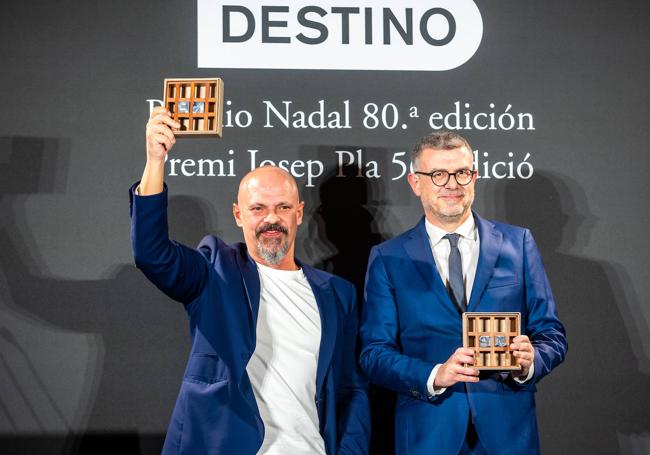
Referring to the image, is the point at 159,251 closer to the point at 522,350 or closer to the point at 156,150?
the point at 156,150

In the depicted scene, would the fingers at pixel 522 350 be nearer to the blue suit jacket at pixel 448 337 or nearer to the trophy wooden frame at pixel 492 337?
the trophy wooden frame at pixel 492 337

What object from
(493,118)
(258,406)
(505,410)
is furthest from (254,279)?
(493,118)

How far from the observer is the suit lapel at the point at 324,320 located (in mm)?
2922

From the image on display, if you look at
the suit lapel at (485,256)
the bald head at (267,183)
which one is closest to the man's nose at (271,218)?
the bald head at (267,183)

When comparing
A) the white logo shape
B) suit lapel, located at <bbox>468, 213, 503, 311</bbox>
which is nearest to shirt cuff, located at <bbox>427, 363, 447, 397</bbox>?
suit lapel, located at <bbox>468, 213, 503, 311</bbox>

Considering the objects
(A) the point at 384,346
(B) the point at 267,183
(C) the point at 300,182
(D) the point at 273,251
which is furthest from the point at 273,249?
(C) the point at 300,182

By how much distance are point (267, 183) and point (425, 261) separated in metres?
0.68

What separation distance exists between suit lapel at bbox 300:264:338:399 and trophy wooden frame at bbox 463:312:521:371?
53cm

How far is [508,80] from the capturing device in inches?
158

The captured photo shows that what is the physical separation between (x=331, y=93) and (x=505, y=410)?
71.2 inches

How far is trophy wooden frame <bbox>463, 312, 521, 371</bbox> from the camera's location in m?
2.69

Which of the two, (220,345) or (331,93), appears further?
(331,93)

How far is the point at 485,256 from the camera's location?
9.84ft

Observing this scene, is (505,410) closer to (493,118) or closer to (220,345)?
(220,345)
